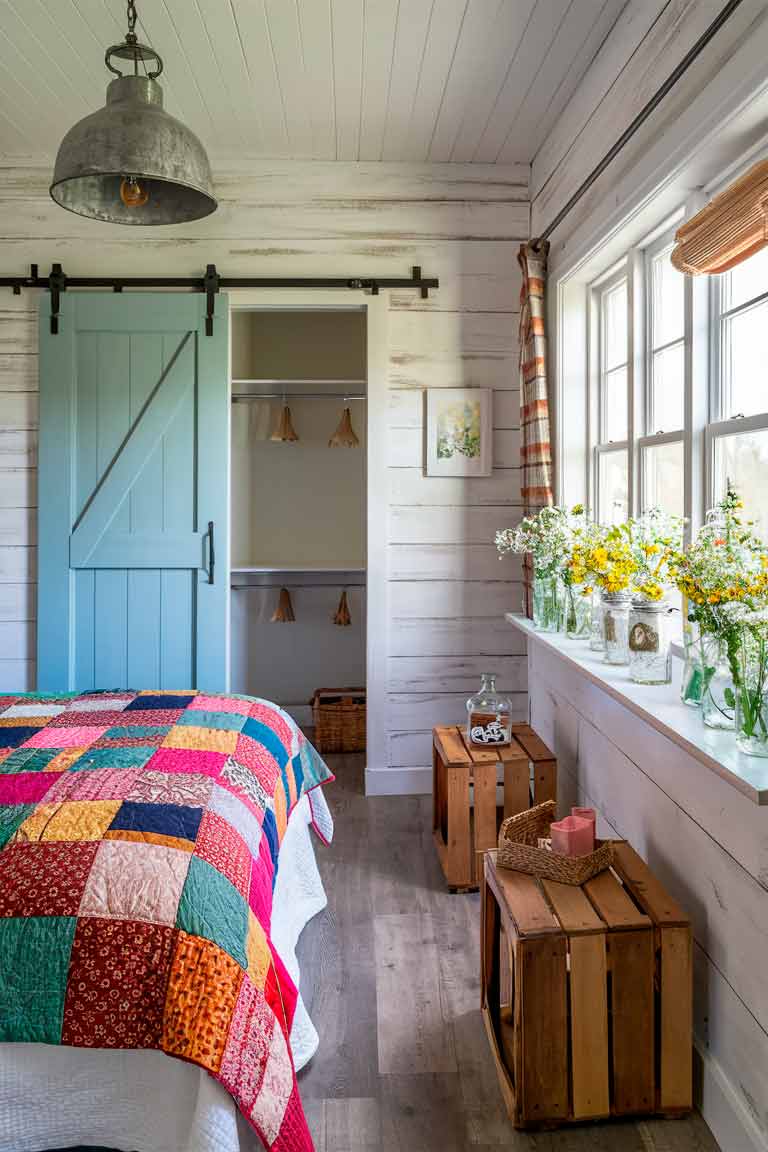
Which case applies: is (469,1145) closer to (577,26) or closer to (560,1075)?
(560,1075)

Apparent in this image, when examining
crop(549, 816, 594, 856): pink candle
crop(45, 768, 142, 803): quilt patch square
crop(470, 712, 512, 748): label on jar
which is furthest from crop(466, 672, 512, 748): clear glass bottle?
crop(45, 768, 142, 803): quilt patch square

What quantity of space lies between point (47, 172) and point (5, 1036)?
12.4 feet

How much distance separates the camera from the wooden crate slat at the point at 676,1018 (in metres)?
1.82

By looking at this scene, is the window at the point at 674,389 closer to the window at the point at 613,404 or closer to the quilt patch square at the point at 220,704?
the window at the point at 613,404

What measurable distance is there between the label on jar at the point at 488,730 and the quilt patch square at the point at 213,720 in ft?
3.31

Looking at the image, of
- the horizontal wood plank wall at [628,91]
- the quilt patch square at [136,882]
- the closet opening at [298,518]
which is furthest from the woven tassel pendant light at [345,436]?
the quilt patch square at [136,882]

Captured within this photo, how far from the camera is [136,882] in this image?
150 centimetres

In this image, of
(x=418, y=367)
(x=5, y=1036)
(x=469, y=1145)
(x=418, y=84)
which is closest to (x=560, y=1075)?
(x=469, y=1145)

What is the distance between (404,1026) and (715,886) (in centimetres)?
89

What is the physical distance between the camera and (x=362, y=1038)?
2.14 m

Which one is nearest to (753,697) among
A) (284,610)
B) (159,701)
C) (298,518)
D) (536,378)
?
(159,701)

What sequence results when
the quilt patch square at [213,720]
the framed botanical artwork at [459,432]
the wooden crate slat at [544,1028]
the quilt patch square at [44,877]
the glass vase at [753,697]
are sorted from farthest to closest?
the framed botanical artwork at [459,432]
the quilt patch square at [213,720]
the wooden crate slat at [544,1028]
the glass vase at [753,697]
the quilt patch square at [44,877]

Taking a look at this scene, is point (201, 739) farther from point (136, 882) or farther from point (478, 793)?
point (478, 793)

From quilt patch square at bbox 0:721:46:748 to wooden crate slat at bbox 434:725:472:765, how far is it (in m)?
1.36
